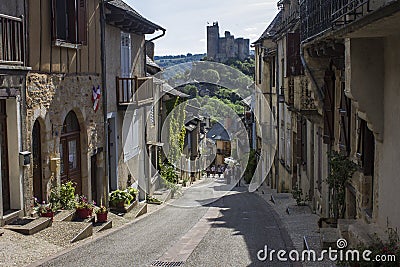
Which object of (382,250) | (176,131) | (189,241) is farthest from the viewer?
(176,131)

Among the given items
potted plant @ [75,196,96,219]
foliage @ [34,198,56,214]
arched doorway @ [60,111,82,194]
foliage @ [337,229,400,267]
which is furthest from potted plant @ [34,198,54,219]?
foliage @ [337,229,400,267]

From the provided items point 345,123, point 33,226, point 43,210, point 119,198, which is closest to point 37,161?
point 43,210

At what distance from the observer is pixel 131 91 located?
17.9m

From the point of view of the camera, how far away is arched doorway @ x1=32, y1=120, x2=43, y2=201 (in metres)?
11.6

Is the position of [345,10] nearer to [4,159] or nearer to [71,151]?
[4,159]

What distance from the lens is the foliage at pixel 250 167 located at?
3581 centimetres

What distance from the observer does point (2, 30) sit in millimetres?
9711

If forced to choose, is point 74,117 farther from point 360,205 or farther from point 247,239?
point 360,205

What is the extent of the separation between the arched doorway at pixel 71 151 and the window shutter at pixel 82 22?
6.28ft

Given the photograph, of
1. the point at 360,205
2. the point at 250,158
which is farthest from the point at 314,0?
the point at 250,158

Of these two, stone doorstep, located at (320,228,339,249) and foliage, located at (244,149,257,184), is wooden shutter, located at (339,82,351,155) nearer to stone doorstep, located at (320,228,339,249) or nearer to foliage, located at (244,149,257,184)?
stone doorstep, located at (320,228,339,249)

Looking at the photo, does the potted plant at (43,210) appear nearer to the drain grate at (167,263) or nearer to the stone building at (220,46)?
the drain grate at (167,263)

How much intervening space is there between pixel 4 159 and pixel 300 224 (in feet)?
24.9

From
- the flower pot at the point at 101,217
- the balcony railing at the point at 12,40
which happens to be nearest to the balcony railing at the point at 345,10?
the balcony railing at the point at 12,40
